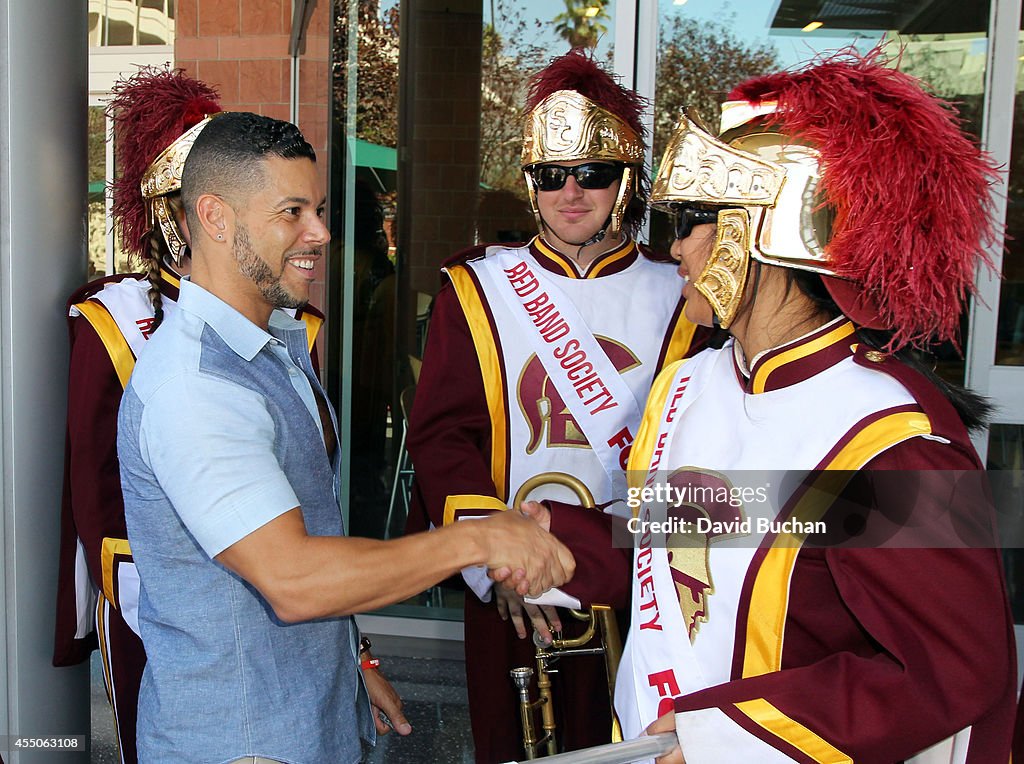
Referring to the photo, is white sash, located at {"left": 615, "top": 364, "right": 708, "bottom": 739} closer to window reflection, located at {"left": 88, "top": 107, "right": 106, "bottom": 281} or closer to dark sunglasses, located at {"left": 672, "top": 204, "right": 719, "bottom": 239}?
dark sunglasses, located at {"left": 672, "top": 204, "right": 719, "bottom": 239}

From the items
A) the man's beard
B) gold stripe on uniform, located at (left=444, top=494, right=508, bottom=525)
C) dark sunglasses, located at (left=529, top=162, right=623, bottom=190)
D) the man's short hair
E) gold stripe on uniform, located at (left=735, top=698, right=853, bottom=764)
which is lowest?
gold stripe on uniform, located at (left=735, top=698, right=853, bottom=764)

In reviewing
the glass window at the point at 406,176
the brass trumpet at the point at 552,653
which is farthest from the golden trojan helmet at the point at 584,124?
the glass window at the point at 406,176

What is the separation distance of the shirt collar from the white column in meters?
1.11

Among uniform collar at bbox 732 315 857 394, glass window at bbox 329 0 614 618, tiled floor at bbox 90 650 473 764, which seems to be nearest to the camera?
uniform collar at bbox 732 315 857 394

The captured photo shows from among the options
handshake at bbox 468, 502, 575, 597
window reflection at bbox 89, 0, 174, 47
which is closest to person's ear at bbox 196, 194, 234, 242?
handshake at bbox 468, 502, 575, 597

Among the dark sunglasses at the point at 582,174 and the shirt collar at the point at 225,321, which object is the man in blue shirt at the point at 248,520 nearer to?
the shirt collar at the point at 225,321

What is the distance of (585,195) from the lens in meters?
2.80

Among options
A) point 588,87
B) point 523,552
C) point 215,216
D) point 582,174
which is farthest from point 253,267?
point 588,87

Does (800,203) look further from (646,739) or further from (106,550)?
(106,550)

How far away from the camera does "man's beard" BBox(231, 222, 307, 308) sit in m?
1.77

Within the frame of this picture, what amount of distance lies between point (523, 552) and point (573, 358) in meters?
0.96

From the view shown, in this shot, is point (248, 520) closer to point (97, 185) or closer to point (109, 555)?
point (109, 555)

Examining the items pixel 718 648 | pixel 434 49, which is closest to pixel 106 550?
pixel 718 648

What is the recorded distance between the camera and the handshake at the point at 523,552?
5.96ft
